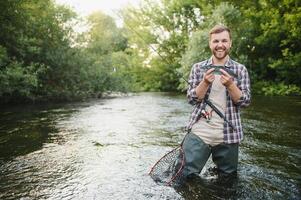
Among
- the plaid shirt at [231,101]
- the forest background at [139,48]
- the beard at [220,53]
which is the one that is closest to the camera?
the beard at [220,53]

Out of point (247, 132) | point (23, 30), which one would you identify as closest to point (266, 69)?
point (23, 30)

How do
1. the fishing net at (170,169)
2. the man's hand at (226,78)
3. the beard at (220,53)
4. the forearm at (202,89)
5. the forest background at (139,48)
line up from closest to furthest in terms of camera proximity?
the man's hand at (226,78) < the forearm at (202,89) < the beard at (220,53) < the fishing net at (170,169) < the forest background at (139,48)

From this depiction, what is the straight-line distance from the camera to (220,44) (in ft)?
13.4

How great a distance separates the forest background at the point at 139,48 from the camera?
589 inches

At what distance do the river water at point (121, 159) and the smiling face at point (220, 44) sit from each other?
1.55m

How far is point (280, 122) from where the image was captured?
31.7 feet

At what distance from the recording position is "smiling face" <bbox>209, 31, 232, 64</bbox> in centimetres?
404

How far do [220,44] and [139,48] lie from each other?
110 feet

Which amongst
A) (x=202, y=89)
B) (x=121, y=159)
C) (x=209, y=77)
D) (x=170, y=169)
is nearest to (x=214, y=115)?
(x=202, y=89)

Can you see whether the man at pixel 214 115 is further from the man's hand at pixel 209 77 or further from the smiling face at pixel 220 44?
the man's hand at pixel 209 77

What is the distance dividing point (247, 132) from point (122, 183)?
174 inches

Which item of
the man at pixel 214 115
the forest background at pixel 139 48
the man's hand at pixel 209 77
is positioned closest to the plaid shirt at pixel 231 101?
the man at pixel 214 115

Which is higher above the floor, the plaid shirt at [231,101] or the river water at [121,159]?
the plaid shirt at [231,101]

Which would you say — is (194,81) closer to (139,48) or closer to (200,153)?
(200,153)
